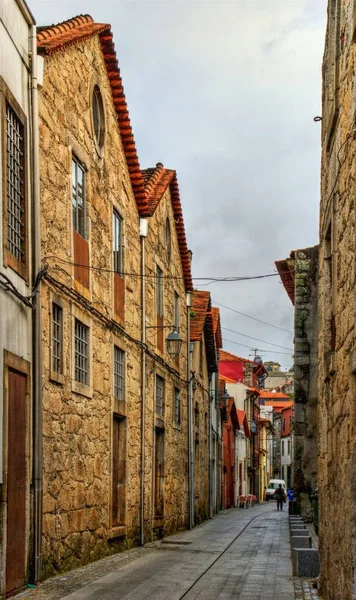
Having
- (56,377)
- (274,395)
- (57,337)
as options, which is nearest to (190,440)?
(57,337)

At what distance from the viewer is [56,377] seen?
1292cm

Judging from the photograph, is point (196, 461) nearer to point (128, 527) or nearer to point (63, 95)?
point (128, 527)

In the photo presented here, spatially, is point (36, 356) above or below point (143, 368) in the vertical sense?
below

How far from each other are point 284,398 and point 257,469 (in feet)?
101

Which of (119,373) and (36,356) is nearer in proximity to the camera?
(36,356)

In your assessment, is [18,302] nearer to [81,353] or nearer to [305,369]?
[81,353]

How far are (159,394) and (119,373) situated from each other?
482 cm

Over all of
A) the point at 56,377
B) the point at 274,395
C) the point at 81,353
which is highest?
the point at 274,395

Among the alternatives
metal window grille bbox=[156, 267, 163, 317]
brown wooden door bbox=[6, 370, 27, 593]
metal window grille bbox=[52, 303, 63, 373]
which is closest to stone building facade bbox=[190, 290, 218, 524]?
metal window grille bbox=[156, 267, 163, 317]

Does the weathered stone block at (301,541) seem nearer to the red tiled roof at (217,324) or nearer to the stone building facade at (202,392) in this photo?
the stone building facade at (202,392)

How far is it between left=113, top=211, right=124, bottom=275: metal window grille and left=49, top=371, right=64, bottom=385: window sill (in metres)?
4.93

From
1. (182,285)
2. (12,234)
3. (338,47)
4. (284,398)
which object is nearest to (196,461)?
(182,285)

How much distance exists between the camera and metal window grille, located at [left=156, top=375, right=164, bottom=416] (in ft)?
74.3

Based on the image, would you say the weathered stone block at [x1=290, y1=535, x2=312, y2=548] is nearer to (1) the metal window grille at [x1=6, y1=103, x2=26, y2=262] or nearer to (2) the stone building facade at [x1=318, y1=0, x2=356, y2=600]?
(2) the stone building facade at [x1=318, y1=0, x2=356, y2=600]
